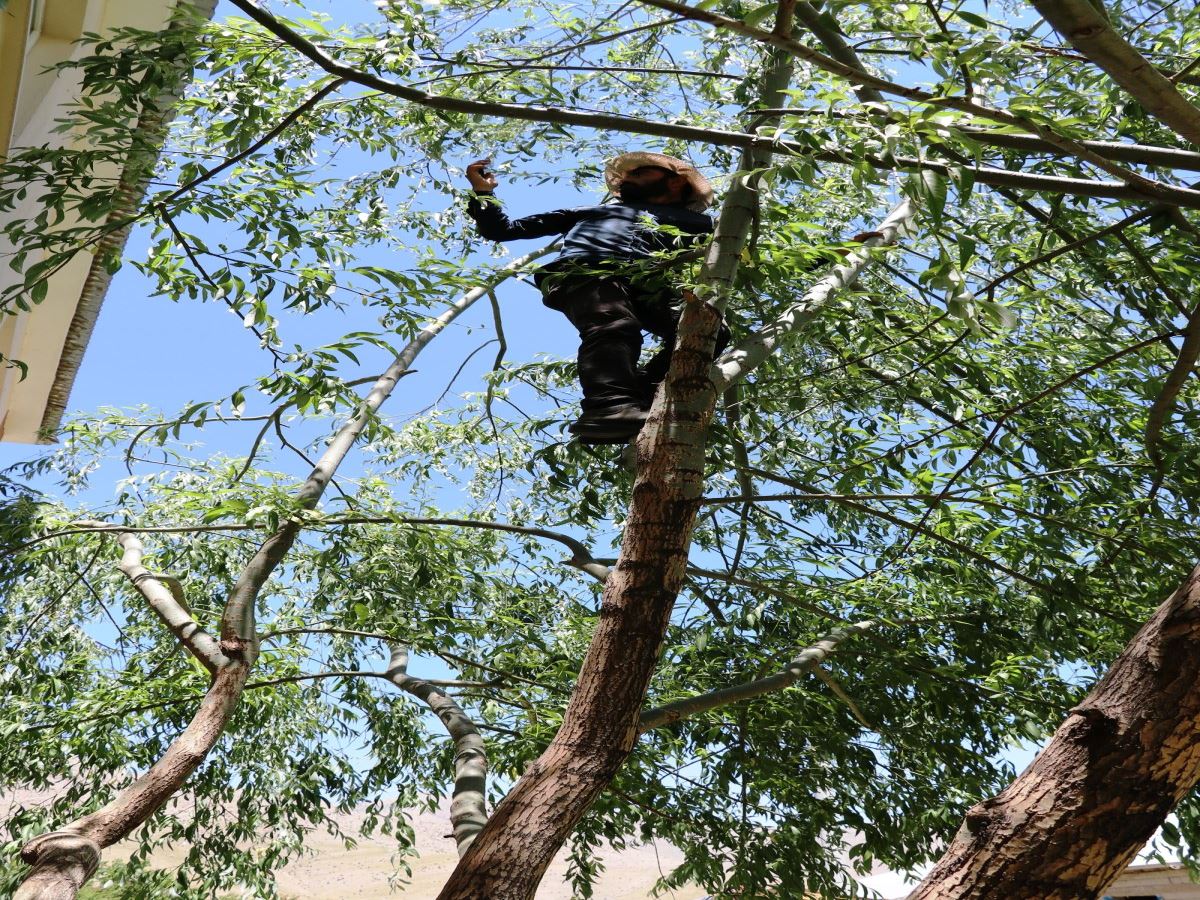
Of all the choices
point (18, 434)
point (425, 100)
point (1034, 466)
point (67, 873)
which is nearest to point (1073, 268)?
point (1034, 466)

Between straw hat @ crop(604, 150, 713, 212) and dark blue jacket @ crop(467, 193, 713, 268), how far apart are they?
8 centimetres

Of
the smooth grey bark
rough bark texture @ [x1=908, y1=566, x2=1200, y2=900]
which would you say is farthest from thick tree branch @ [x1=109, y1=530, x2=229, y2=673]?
rough bark texture @ [x1=908, y1=566, x2=1200, y2=900]

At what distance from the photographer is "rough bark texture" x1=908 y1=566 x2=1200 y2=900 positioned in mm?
1423

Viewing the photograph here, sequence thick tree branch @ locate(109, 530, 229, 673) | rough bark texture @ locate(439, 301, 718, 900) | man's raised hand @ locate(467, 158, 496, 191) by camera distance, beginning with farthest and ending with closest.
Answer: man's raised hand @ locate(467, 158, 496, 191) < thick tree branch @ locate(109, 530, 229, 673) < rough bark texture @ locate(439, 301, 718, 900)

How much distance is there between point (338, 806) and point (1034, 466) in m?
3.88

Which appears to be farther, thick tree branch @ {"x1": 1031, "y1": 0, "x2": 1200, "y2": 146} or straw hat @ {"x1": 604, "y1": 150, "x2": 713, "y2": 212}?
straw hat @ {"x1": 604, "y1": 150, "x2": 713, "y2": 212}

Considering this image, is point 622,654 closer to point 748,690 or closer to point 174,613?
point 748,690

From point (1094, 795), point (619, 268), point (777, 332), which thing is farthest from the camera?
point (619, 268)

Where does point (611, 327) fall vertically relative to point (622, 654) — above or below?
above

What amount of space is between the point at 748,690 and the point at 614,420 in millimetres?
795

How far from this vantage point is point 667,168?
3.21 m

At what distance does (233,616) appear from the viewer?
2.79 m

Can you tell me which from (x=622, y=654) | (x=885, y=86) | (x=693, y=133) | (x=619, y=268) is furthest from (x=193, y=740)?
(x=885, y=86)

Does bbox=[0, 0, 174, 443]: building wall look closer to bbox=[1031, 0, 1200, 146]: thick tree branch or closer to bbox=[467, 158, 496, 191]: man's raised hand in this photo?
bbox=[467, 158, 496, 191]: man's raised hand
